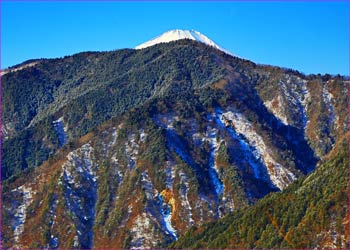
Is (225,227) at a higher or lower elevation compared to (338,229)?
higher

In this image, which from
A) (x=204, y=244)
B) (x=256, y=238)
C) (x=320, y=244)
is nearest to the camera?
(x=320, y=244)

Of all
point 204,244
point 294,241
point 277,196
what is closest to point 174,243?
point 204,244

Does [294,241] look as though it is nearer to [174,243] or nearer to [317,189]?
[317,189]

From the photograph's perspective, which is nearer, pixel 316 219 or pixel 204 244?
pixel 316 219

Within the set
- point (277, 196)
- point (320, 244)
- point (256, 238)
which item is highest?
point (277, 196)

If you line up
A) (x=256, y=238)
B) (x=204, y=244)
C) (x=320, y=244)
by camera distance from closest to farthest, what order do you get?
(x=320, y=244), (x=256, y=238), (x=204, y=244)

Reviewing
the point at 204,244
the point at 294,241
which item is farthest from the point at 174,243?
the point at 294,241

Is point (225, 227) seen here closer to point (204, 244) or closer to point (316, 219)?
point (204, 244)

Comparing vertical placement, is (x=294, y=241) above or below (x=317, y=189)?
below

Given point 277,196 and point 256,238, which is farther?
point 277,196
